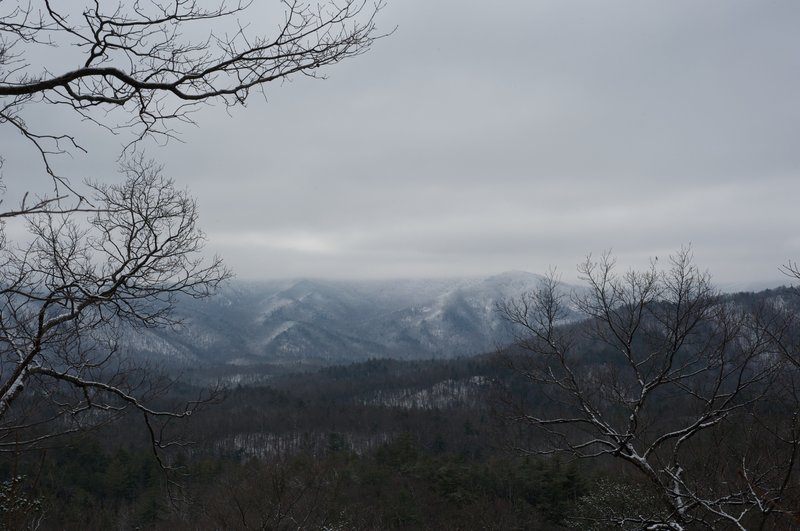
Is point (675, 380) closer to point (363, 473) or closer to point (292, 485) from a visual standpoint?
point (292, 485)

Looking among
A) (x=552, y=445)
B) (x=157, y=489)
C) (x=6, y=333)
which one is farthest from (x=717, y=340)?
(x=157, y=489)

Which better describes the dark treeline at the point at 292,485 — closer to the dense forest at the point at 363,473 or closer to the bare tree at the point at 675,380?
the dense forest at the point at 363,473

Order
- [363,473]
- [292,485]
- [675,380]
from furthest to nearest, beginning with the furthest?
[363,473] → [292,485] → [675,380]

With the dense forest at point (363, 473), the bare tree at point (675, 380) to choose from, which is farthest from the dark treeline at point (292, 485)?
the bare tree at point (675, 380)

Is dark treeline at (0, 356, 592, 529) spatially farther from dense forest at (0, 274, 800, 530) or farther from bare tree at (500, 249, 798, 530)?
bare tree at (500, 249, 798, 530)

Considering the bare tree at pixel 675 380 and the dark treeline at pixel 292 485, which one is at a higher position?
the bare tree at pixel 675 380

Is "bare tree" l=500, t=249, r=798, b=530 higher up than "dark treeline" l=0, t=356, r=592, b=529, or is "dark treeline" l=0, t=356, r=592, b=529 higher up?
"bare tree" l=500, t=249, r=798, b=530

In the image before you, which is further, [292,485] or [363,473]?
[363,473]

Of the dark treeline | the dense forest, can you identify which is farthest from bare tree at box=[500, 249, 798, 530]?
the dark treeline

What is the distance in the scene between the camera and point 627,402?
7871mm

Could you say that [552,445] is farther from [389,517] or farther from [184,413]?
[389,517]

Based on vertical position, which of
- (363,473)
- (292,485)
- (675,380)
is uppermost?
(675,380)

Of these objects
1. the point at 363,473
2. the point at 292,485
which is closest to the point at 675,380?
the point at 292,485

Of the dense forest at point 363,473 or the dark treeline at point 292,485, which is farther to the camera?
the dark treeline at point 292,485
